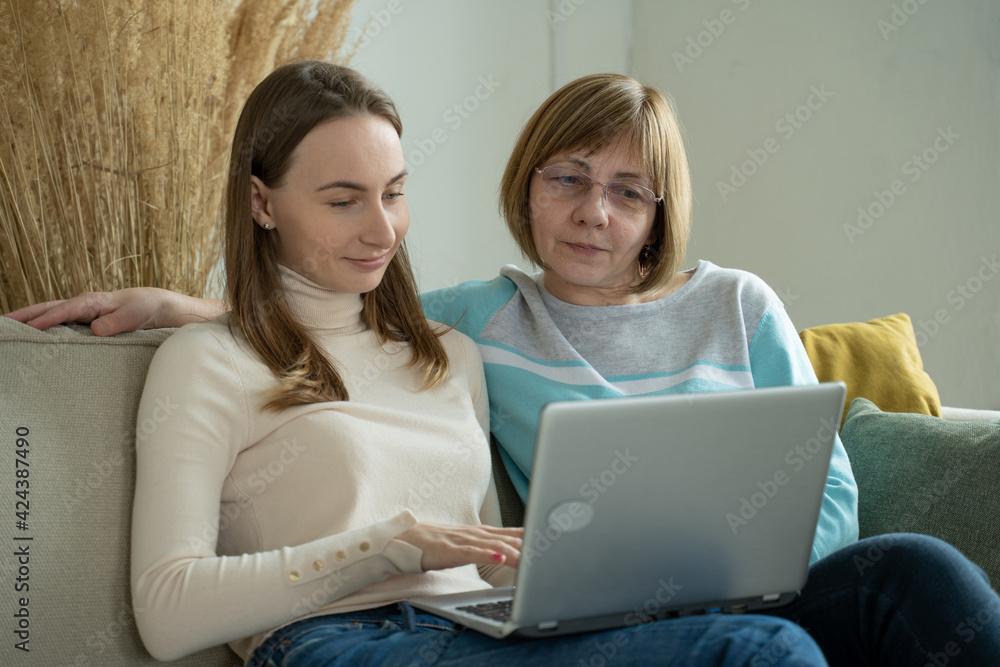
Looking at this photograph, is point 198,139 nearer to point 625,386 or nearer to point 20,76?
point 20,76

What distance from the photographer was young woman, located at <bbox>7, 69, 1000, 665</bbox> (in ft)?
4.96

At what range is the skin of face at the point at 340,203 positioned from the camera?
1292mm

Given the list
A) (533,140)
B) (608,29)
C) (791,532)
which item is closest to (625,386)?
(533,140)

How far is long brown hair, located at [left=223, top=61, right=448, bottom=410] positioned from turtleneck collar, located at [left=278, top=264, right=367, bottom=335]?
15mm

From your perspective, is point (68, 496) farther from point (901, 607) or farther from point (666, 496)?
point (901, 607)

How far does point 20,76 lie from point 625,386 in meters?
1.16

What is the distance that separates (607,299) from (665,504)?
0.80 metres

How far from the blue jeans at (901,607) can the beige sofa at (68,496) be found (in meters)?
0.78

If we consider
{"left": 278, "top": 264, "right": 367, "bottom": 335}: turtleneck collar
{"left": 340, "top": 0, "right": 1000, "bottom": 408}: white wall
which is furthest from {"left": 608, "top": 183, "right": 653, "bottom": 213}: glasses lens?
{"left": 340, "top": 0, "right": 1000, "bottom": 408}: white wall

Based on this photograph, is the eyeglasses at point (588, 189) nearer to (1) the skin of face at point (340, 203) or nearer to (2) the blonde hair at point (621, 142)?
(2) the blonde hair at point (621, 142)

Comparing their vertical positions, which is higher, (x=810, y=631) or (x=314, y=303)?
(x=314, y=303)

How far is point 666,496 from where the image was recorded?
2.88 ft

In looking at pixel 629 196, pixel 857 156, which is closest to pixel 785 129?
pixel 857 156

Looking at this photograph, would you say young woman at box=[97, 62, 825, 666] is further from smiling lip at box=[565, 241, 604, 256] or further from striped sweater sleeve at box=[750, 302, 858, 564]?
striped sweater sleeve at box=[750, 302, 858, 564]
